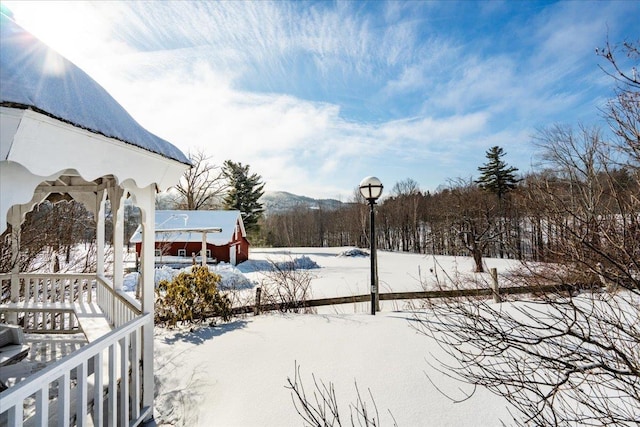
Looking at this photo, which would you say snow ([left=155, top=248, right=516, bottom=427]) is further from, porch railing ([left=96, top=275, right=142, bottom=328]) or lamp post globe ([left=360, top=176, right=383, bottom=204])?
lamp post globe ([left=360, top=176, right=383, bottom=204])

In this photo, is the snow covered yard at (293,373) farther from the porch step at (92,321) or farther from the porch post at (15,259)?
the porch post at (15,259)

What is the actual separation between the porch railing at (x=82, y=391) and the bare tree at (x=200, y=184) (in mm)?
25618

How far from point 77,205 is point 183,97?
5.17m

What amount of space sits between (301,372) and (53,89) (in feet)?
11.7

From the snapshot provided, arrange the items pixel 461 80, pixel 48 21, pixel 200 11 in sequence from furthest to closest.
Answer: pixel 461 80 < pixel 200 11 < pixel 48 21

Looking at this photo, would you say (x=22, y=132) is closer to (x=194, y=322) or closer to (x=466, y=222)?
(x=194, y=322)

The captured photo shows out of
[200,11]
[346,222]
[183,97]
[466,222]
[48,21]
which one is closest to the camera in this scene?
[48,21]

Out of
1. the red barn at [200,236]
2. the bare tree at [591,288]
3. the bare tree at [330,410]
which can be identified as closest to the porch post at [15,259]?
the bare tree at [330,410]

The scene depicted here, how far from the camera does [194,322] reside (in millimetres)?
6188

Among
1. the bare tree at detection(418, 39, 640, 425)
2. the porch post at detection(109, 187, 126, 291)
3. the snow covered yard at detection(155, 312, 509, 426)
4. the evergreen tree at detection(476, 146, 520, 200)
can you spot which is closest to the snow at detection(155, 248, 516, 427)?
the snow covered yard at detection(155, 312, 509, 426)

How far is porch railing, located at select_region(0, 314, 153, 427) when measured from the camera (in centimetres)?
165

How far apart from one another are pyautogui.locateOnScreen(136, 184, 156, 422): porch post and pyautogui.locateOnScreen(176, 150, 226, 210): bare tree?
82.6ft

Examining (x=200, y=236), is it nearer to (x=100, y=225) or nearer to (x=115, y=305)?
(x=100, y=225)

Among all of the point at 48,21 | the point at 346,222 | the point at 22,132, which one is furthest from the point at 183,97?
the point at 346,222
